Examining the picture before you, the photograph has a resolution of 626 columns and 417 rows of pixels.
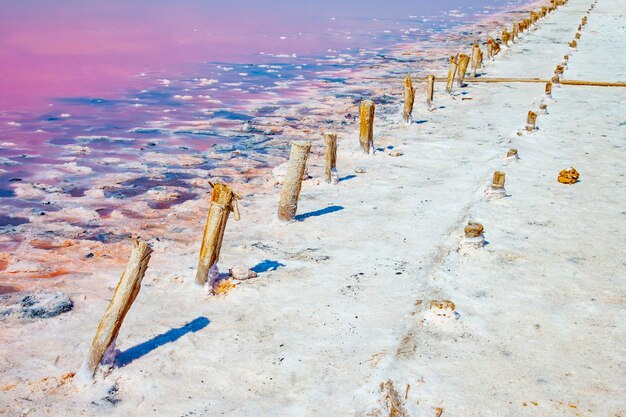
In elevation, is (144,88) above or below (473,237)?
above

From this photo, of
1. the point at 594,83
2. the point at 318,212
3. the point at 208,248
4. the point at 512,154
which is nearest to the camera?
the point at 208,248

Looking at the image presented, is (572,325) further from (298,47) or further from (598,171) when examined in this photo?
(298,47)

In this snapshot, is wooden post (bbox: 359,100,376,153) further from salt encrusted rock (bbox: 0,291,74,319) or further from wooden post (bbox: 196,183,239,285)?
salt encrusted rock (bbox: 0,291,74,319)

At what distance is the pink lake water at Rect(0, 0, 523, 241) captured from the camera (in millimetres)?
13911

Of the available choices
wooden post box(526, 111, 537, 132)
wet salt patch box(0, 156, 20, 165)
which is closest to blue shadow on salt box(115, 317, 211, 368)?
wet salt patch box(0, 156, 20, 165)

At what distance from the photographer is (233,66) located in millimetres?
28984

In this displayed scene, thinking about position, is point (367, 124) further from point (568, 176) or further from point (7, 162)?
point (7, 162)

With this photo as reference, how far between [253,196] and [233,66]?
18.2 meters

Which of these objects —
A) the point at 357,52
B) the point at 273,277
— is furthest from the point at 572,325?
the point at 357,52

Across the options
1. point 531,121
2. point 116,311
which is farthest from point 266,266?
point 531,121

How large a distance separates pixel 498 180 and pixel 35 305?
8.77 meters

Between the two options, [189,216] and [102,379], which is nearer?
[102,379]

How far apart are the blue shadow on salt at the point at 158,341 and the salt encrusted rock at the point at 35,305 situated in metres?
1.69

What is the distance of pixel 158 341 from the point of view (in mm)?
7066
